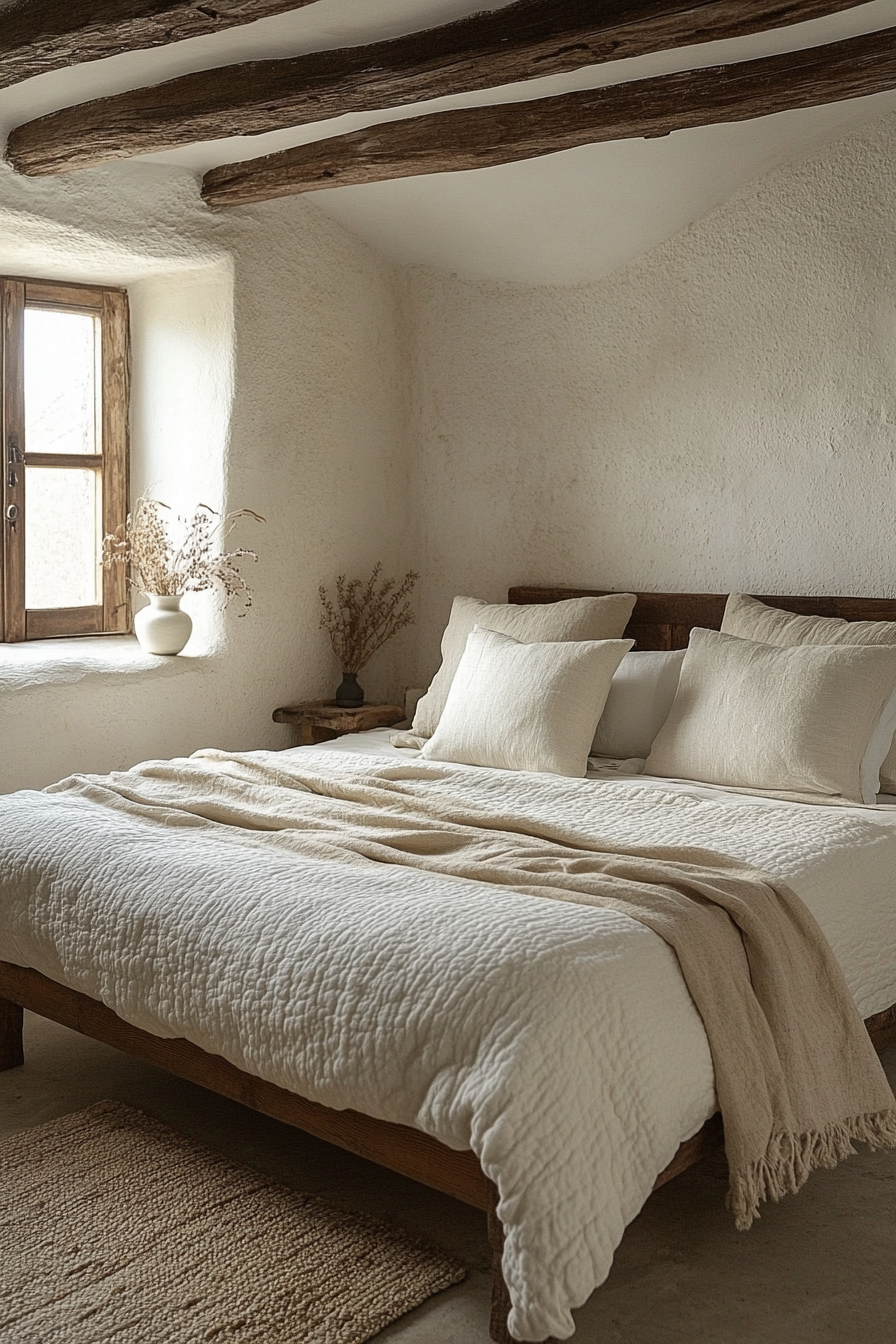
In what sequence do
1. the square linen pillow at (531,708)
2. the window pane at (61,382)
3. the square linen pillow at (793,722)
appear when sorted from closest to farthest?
the square linen pillow at (793,722) < the square linen pillow at (531,708) < the window pane at (61,382)

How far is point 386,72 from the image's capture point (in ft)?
9.34

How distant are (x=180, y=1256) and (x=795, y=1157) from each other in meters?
1.01

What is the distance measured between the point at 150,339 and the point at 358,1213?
318 cm

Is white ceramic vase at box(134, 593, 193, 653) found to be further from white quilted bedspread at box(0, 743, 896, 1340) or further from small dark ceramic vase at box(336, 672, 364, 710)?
white quilted bedspread at box(0, 743, 896, 1340)

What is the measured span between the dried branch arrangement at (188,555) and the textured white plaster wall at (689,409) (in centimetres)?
83

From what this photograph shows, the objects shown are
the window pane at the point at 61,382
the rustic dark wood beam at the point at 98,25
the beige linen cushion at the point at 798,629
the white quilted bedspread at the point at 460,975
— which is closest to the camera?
the white quilted bedspread at the point at 460,975

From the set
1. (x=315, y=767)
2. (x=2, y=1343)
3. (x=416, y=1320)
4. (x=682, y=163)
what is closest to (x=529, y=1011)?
(x=416, y=1320)

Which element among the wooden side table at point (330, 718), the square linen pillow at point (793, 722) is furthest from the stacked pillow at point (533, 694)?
the wooden side table at point (330, 718)

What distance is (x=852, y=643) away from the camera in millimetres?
3311

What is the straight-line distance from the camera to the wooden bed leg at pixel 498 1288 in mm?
1765

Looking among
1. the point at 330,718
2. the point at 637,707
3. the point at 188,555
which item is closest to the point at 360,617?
the point at 330,718

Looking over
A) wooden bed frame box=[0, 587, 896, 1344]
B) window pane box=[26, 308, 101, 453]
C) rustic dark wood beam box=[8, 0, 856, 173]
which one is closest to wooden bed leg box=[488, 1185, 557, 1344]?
wooden bed frame box=[0, 587, 896, 1344]

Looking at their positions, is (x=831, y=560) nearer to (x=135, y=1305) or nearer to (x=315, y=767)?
(x=315, y=767)

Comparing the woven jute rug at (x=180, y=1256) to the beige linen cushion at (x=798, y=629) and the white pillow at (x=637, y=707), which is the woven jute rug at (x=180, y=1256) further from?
the beige linen cushion at (x=798, y=629)
